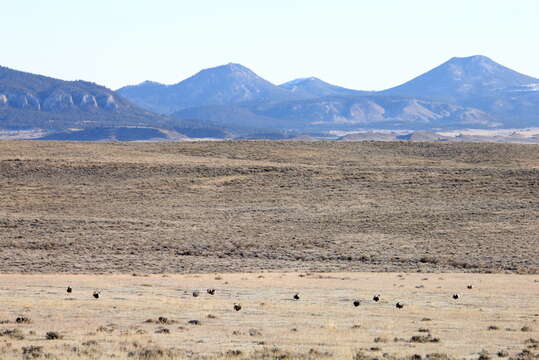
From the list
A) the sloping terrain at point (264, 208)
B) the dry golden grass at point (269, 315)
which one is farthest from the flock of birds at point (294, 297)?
the sloping terrain at point (264, 208)

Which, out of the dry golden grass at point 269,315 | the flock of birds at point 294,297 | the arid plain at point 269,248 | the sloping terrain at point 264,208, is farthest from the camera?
the sloping terrain at point 264,208

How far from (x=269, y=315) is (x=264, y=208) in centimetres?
3947

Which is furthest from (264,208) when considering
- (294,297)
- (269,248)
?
(294,297)

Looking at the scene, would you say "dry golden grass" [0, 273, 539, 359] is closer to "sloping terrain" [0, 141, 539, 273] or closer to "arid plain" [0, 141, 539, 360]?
"arid plain" [0, 141, 539, 360]

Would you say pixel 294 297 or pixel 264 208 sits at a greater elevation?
pixel 294 297

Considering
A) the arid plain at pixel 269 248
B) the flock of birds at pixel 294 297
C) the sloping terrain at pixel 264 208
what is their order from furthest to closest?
the sloping terrain at pixel 264 208 → the flock of birds at pixel 294 297 → the arid plain at pixel 269 248

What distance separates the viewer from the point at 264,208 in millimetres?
68062

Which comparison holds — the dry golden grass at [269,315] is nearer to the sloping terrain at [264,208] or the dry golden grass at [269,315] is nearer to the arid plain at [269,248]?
the arid plain at [269,248]

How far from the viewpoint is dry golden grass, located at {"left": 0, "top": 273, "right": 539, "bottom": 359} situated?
22.9 m

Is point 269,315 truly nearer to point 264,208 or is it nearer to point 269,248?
point 269,248

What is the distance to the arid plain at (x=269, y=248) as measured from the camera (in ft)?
81.5

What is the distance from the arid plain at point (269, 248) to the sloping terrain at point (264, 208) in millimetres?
216

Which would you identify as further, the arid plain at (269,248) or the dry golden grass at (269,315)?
the arid plain at (269,248)

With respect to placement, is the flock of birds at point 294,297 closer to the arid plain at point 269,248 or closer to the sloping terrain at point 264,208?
the arid plain at point 269,248
